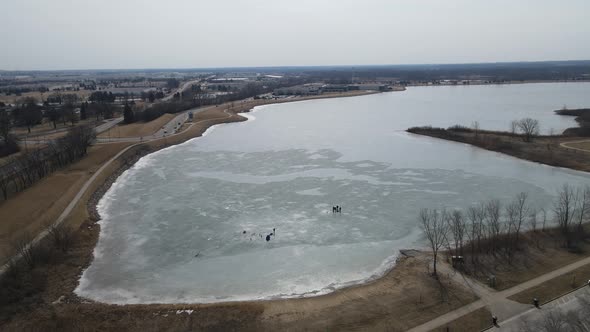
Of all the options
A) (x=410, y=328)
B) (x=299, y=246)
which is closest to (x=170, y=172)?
(x=299, y=246)

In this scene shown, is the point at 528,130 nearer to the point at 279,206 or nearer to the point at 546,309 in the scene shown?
the point at 279,206

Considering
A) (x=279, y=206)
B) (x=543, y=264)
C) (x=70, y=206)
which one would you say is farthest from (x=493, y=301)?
(x=70, y=206)

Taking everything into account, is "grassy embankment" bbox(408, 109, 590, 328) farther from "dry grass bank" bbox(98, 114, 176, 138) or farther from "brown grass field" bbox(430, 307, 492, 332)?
"dry grass bank" bbox(98, 114, 176, 138)

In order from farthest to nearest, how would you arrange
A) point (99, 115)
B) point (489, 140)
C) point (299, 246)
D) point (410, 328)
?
point (99, 115)
point (489, 140)
point (299, 246)
point (410, 328)

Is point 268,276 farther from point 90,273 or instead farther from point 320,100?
point 320,100

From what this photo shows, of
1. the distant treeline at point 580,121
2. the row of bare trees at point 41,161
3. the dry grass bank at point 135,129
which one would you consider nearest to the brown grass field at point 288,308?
the row of bare trees at point 41,161

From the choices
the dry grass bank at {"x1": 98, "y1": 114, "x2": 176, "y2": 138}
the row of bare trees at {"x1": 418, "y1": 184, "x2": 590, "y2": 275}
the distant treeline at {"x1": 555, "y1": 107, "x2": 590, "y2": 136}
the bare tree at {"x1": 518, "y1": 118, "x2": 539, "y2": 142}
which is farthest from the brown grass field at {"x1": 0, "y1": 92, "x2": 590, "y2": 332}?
the distant treeline at {"x1": 555, "y1": 107, "x2": 590, "y2": 136}
